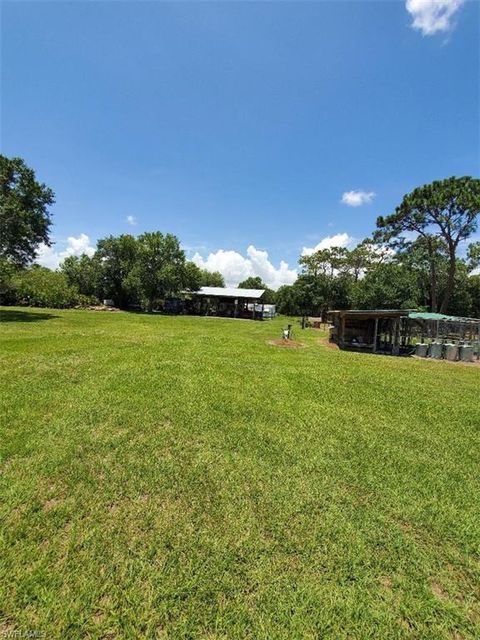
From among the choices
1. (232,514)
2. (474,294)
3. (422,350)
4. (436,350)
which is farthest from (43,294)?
(474,294)

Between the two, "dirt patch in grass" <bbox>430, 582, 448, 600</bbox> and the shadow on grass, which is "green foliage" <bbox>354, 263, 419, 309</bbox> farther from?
"dirt patch in grass" <bbox>430, 582, 448, 600</bbox>

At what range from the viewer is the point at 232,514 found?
2.95 metres

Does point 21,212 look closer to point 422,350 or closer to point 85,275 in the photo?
point 85,275

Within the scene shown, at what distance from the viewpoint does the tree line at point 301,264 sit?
20.2 metres

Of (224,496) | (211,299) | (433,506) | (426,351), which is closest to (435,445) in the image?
(433,506)

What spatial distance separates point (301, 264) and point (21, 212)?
35877 millimetres

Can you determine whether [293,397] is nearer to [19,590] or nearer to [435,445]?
[435,445]

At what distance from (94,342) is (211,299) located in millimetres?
26812

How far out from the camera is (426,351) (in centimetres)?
1299

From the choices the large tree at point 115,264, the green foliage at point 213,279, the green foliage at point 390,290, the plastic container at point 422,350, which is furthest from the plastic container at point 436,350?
the green foliage at point 213,279

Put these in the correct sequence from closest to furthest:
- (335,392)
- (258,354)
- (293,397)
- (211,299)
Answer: (293,397), (335,392), (258,354), (211,299)

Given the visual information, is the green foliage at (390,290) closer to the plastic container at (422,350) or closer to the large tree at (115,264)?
the plastic container at (422,350)

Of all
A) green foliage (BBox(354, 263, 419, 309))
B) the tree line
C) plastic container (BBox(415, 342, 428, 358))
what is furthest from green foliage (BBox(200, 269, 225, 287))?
plastic container (BBox(415, 342, 428, 358))

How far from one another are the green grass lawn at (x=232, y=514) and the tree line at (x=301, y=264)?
19.7m
